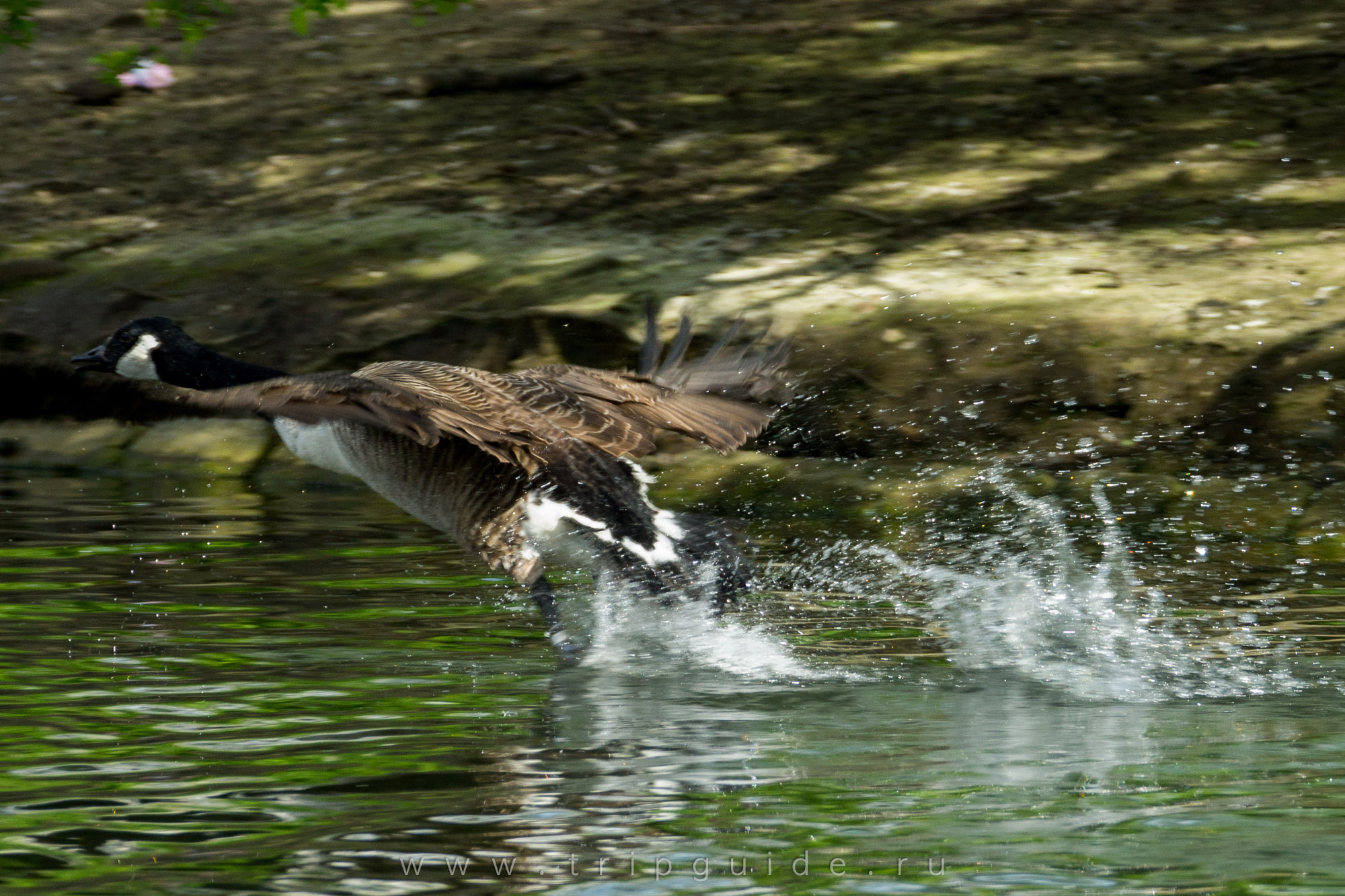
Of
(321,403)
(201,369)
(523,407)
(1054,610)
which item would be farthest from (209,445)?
(1054,610)

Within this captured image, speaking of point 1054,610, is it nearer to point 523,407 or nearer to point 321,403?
point 523,407

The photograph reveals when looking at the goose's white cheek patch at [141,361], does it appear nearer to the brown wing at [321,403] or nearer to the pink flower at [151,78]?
the brown wing at [321,403]

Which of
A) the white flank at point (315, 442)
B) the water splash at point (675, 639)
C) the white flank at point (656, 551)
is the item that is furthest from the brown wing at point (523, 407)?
the water splash at point (675, 639)

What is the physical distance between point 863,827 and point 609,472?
2.95 metres

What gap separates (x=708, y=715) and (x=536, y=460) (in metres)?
1.65

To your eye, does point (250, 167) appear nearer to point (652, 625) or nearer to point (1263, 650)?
point (652, 625)

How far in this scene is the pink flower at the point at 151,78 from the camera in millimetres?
16625

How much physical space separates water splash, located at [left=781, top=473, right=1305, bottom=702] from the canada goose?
3.30 feet

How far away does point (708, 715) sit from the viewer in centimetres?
582

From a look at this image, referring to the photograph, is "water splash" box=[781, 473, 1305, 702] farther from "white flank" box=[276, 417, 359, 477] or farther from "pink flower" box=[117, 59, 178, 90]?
"pink flower" box=[117, 59, 178, 90]

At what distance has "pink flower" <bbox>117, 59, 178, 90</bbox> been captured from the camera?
54.5 feet

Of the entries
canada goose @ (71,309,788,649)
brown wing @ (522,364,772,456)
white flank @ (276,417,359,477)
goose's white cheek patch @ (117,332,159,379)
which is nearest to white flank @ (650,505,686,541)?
canada goose @ (71,309,788,649)

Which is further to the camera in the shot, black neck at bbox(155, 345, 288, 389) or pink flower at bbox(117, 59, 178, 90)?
pink flower at bbox(117, 59, 178, 90)

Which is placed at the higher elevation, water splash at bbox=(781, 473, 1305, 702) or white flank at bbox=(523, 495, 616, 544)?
white flank at bbox=(523, 495, 616, 544)
